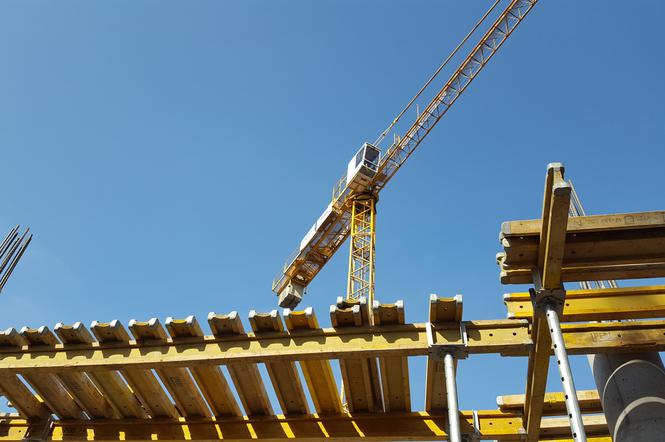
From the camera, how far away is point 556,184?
5.57 m

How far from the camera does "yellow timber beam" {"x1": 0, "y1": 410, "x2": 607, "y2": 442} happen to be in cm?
844

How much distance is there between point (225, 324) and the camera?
767 cm

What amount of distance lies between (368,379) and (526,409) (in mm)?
2169

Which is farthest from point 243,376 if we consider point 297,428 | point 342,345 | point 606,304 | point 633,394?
point 633,394

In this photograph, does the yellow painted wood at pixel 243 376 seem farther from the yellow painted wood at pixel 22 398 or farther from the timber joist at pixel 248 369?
the yellow painted wood at pixel 22 398

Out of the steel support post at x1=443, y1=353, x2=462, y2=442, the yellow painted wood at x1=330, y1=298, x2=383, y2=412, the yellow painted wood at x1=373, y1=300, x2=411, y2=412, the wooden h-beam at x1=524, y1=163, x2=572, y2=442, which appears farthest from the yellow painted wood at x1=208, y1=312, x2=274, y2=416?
the wooden h-beam at x1=524, y1=163, x2=572, y2=442

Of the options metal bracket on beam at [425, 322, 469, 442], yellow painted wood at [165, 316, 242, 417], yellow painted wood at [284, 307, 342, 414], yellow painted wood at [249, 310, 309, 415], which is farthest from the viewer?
yellow painted wood at [165, 316, 242, 417]

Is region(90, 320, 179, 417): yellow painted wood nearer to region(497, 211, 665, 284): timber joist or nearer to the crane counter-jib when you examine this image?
Answer: region(497, 211, 665, 284): timber joist

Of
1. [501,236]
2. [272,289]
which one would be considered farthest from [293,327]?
[272,289]

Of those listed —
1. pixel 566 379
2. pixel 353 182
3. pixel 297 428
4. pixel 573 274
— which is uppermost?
pixel 353 182

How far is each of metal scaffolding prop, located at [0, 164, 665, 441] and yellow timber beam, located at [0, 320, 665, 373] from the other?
0.05ft

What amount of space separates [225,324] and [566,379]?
165 inches

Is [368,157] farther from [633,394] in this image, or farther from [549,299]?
[549,299]

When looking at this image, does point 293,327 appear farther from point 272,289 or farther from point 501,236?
point 272,289
